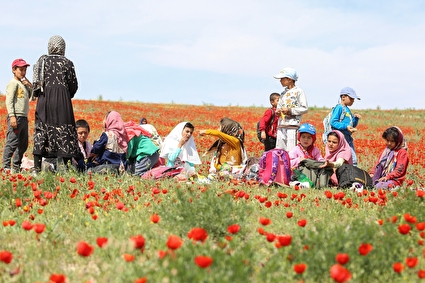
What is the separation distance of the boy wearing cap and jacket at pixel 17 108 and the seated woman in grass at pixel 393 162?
237 inches

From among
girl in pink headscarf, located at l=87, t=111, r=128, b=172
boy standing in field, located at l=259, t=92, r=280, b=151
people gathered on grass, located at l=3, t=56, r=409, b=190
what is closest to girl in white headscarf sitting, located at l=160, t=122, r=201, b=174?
people gathered on grass, located at l=3, t=56, r=409, b=190

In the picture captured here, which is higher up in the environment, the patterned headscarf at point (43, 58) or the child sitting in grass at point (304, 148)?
the patterned headscarf at point (43, 58)

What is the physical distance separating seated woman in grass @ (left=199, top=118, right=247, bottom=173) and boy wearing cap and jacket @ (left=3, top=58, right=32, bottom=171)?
3.32 m

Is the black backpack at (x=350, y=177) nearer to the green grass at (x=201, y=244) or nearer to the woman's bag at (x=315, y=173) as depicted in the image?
the woman's bag at (x=315, y=173)

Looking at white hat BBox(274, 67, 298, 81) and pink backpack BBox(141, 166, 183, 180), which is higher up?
white hat BBox(274, 67, 298, 81)

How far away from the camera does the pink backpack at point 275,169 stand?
738 centimetres

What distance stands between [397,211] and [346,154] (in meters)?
3.57

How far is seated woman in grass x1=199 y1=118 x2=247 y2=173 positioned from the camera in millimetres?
8711

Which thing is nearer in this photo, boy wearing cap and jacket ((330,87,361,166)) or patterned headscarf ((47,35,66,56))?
patterned headscarf ((47,35,66,56))

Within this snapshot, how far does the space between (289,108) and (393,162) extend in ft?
6.10

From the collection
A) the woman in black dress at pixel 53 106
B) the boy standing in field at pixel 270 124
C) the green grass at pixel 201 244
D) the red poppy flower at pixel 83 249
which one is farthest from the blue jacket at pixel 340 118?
the red poppy flower at pixel 83 249

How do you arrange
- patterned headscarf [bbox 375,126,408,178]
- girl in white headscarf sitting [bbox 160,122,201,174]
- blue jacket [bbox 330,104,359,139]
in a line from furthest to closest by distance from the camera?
blue jacket [bbox 330,104,359,139] → girl in white headscarf sitting [bbox 160,122,201,174] → patterned headscarf [bbox 375,126,408,178]

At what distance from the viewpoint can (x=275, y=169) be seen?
7.39 m

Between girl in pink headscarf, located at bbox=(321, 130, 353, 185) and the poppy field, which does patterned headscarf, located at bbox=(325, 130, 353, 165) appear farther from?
the poppy field
